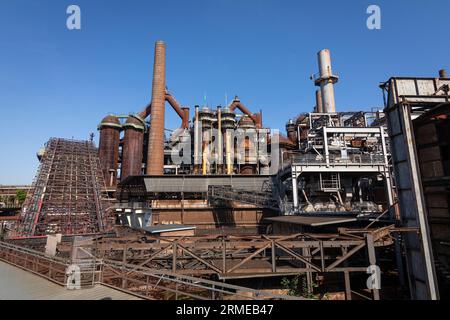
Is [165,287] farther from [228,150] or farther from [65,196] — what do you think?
[228,150]

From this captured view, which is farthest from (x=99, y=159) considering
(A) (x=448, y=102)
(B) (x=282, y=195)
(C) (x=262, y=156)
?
(A) (x=448, y=102)

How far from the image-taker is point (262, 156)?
45.7 metres

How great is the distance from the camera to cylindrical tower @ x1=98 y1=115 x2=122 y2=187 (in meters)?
43.2

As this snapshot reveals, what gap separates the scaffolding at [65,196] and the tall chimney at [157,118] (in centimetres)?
868

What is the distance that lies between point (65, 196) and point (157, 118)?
17.1m

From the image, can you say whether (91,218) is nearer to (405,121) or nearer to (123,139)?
(123,139)

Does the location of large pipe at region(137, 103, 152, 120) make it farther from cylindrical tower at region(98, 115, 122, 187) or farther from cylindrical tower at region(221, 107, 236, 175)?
cylindrical tower at region(221, 107, 236, 175)

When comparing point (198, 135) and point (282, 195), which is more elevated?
point (198, 135)

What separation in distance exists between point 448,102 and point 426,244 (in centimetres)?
647

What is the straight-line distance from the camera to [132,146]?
45000 mm

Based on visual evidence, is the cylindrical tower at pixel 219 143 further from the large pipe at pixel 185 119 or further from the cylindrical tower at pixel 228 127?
the large pipe at pixel 185 119

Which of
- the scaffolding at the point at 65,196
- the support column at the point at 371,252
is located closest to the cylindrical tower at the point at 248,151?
the scaffolding at the point at 65,196

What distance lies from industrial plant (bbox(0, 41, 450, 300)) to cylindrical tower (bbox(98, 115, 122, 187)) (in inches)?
7.9
